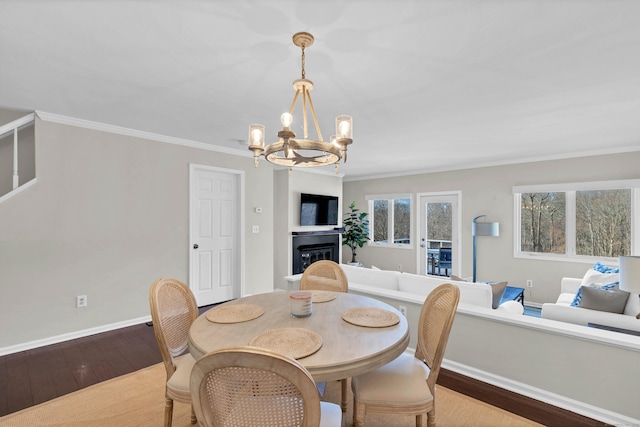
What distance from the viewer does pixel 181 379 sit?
5.27 ft

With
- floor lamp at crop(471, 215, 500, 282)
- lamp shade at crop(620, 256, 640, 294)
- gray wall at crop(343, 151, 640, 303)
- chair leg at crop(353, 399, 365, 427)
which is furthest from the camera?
floor lamp at crop(471, 215, 500, 282)

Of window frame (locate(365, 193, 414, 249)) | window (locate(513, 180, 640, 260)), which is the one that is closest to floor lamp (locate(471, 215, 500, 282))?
window (locate(513, 180, 640, 260))

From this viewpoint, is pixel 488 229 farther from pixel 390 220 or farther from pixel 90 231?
pixel 90 231

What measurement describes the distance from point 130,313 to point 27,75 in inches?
99.2

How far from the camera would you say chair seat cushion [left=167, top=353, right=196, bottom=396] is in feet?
5.11

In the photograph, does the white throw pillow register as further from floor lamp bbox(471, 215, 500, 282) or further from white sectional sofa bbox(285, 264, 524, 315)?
floor lamp bbox(471, 215, 500, 282)

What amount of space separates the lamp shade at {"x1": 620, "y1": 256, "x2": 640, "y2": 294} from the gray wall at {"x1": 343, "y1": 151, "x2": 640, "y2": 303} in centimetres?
316

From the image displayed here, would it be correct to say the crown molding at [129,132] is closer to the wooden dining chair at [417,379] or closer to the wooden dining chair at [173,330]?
the wooden dining chair at [173,330]

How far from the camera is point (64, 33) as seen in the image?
5.69ft

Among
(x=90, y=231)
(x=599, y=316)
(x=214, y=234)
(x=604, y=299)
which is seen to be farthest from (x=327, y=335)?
(x=214, y=234)

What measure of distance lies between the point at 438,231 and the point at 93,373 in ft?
18.6

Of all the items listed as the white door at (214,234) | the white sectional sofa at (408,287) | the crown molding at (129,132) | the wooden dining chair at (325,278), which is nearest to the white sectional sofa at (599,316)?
the white sectional sofa at (408,287)

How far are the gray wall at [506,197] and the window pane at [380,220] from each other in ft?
1.91

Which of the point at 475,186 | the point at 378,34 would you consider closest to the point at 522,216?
the point at 475,186
